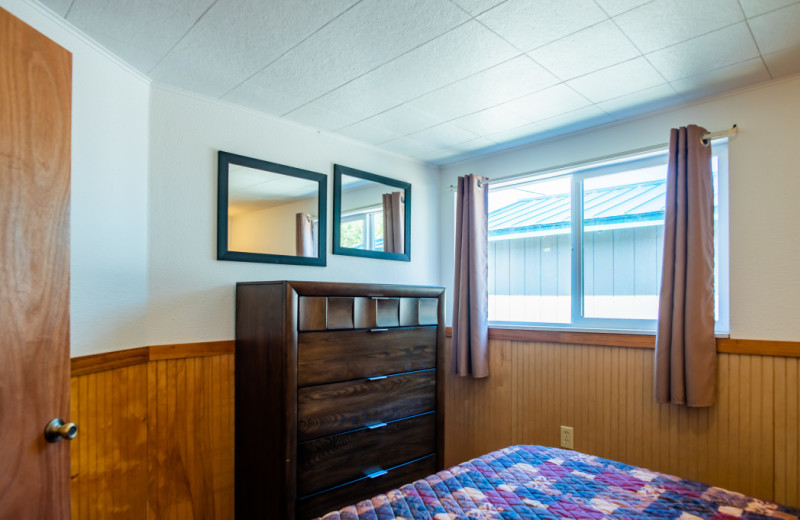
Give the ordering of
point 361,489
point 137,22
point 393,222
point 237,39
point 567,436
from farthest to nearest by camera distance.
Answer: point 393,222 → point 567,436 → point 361,489 → point 237,39 → point 137,22

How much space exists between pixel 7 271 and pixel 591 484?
1.79 meters

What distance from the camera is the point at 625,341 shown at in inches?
98.3

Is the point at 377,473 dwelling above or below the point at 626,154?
below

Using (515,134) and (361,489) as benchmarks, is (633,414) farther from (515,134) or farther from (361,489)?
(515,134)

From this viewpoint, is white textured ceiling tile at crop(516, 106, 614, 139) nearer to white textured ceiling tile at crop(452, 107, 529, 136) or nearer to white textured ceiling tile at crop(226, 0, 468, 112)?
white textured ceiling tile at crop(452, 107, 529, 136)

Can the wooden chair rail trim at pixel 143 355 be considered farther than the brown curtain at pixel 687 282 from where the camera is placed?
No

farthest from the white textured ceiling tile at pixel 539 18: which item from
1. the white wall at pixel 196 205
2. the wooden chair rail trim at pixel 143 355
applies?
the wooden chair rail trim at pixel 143 355

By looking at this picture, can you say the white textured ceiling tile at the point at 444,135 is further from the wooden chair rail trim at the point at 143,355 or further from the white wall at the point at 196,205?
the wooden chair rail trim at the point at 143,355

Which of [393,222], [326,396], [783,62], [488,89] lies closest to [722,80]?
[783,62]

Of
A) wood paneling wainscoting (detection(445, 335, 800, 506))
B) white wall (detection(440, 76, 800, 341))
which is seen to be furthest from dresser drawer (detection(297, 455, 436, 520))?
white wall (detection(440, 76, 800, 341))

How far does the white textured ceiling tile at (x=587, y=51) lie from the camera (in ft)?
5.67

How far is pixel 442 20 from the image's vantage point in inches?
64.5

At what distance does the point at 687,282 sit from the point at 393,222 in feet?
5.78

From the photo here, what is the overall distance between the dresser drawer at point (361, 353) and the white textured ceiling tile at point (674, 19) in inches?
67.5
